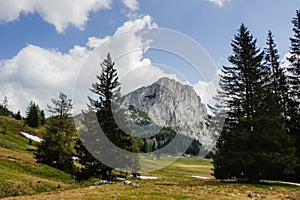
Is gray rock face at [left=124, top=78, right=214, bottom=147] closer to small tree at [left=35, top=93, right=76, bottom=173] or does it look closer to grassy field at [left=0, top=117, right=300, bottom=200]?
grassy field at [left=0, top=117, right=300, bottom=200]

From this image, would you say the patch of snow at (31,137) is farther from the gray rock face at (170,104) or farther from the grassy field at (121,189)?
the gray rock face at (170,104)

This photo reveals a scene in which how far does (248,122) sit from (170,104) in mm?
8230

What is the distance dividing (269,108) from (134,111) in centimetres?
1413

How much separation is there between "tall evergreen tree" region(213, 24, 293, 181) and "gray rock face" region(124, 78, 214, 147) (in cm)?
372

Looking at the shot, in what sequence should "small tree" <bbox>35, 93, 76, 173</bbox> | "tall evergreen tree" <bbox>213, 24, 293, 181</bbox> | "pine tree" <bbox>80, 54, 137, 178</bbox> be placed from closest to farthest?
"tall evergreen tree" <bbox>213, 24, 293, 181</bbox>
"pine tree" <bbox>80, 54, 137, 178</bbox>
"small tree" <bbox>35, 93, 76, 173</bbox>

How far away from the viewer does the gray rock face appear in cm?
2982

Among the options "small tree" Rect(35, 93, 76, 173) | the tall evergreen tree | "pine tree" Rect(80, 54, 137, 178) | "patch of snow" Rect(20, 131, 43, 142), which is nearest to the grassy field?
the tall evergreen tree

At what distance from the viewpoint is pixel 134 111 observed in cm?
3547

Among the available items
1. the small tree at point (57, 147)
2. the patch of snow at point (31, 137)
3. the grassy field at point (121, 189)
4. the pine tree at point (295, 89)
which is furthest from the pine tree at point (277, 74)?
the patch of snow at point (31, 137)

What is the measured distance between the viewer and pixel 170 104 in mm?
33562

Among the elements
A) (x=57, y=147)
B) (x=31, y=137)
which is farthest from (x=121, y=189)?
(x=31, y=137)

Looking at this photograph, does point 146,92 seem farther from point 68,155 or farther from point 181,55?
point 68,155

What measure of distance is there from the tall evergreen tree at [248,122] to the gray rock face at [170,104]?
3720mm

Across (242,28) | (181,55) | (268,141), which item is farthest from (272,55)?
(181,55)
